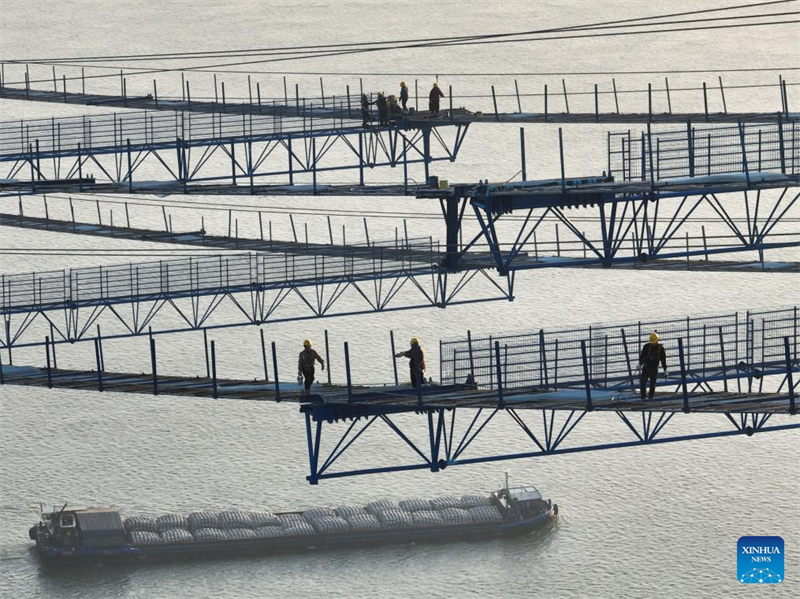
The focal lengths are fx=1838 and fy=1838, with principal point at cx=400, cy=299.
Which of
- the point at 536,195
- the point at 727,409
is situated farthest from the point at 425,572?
the point at 727,409

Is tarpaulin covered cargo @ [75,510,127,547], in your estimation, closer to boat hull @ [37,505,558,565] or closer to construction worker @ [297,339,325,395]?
boat hull @ [37,505,558,565]

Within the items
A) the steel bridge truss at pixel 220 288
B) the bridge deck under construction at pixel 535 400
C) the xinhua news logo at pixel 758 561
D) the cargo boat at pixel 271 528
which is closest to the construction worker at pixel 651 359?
the bridge deck under construction at pixel 535 400

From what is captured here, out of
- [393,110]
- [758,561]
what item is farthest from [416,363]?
[758,561]

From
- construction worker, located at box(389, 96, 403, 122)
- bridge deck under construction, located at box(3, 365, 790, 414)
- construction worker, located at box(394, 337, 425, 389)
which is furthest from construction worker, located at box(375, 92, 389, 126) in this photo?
construction worker, located at box(394, 337, 425, 389)

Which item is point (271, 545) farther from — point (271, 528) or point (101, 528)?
point (101, 528)

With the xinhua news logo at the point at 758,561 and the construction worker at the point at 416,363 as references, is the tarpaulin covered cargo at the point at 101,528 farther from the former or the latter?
the construction worker at the point at 416,363

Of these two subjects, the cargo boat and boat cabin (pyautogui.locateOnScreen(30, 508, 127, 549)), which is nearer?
boat cabin (pyautogui.locateOnScreen(30, 508, 127, 549))
